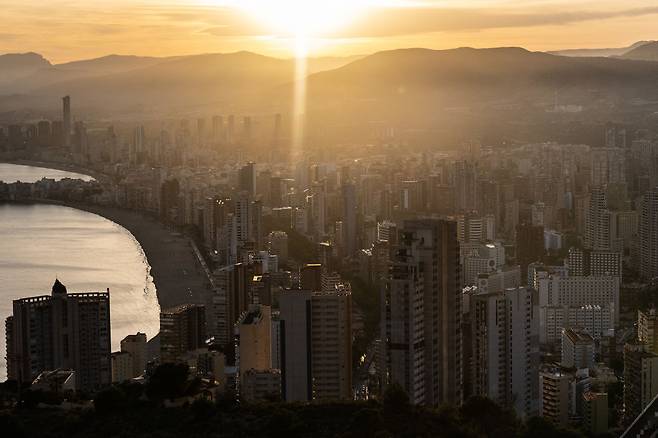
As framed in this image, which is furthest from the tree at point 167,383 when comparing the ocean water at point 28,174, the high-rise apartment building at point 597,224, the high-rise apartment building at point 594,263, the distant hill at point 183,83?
the distant hill at point 183,83

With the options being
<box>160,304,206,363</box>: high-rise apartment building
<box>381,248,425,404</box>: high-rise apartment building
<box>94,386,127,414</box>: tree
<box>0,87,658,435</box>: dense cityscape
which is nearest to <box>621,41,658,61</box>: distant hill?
<box>0,87,658,435</box>: dense cityscape

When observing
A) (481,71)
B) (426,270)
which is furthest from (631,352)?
(481,71)

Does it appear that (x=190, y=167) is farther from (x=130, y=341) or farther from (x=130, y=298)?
(x=130, y=341)

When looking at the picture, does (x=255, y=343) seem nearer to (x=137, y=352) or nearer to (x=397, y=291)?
(x=137, y=352)

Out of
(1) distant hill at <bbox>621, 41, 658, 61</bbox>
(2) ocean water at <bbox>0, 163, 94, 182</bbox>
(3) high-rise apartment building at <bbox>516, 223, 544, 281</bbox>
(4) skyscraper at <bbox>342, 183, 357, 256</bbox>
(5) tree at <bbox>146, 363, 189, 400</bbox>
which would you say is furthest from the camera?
(2) ocean water at <bbox>0, 163, 94, 182</bbox>

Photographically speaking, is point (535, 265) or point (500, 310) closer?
point (500, 310)

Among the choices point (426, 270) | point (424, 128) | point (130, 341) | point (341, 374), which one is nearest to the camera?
point (426, 270)

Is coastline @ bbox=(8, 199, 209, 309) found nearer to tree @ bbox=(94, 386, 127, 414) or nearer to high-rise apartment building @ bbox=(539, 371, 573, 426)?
high-rise apartment building @ bbox=(539, 371, 573, 426)
